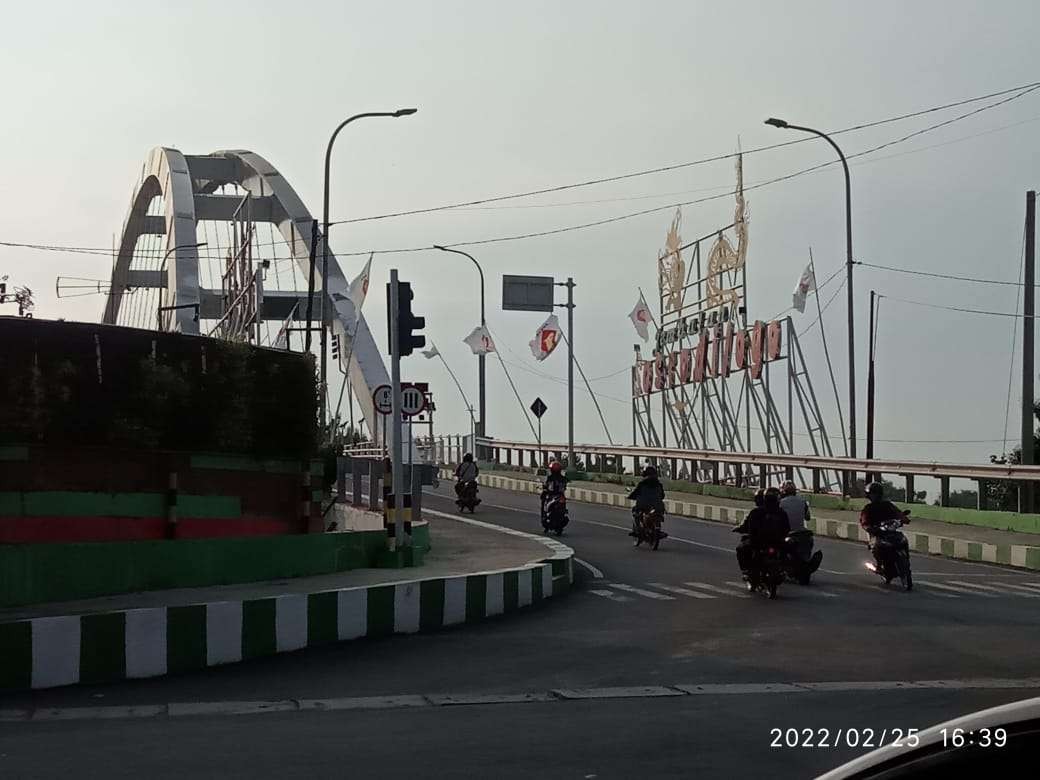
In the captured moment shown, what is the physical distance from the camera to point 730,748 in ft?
26.5

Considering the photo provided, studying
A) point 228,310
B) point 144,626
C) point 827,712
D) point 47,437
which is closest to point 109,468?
point 47,437

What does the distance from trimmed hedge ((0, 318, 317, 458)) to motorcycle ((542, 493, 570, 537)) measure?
9.42 metres

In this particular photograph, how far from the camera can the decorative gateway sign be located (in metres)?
48.4

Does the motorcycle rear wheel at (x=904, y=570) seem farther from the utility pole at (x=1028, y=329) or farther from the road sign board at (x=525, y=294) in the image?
the road sign board at (x=525, y=294)

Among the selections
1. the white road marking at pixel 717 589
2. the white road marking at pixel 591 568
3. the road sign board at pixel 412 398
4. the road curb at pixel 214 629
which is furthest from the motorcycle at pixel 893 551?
the road sign board at pixel 412 398

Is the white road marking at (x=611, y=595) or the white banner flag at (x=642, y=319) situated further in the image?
the white banner flag at (x=642, y=319)

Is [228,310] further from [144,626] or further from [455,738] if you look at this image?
[455,738]

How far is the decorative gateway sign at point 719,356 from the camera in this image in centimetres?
4838

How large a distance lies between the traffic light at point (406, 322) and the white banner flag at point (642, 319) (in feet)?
142

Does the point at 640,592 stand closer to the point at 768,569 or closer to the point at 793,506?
the point at 768,569

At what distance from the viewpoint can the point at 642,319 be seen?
209 feet

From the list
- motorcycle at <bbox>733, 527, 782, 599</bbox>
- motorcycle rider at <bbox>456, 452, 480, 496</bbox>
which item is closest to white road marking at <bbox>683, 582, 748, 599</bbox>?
motorcycle at <bbox>733, 527, 782, 599</bbox>

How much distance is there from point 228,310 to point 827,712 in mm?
46498
